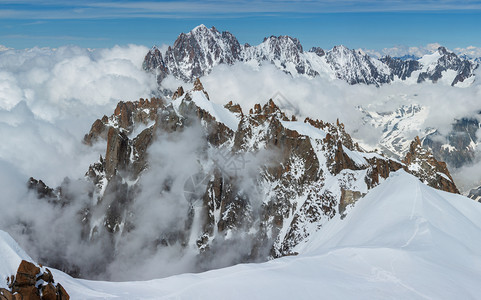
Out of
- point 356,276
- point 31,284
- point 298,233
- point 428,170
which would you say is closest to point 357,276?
point 356,276

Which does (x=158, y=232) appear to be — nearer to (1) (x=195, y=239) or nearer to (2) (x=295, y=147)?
(1) (x=195, y=239)

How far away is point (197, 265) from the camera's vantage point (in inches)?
6713

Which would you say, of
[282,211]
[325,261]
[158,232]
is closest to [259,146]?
[282,211]

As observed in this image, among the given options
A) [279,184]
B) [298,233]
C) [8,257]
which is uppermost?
[279,184]

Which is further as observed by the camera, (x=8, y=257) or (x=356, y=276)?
(x=356, y=276)

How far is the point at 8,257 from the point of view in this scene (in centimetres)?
2623

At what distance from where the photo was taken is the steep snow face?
985 inches

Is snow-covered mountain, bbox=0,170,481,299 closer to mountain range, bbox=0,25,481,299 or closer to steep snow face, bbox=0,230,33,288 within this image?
mountain range, bbox=0,25,481,299

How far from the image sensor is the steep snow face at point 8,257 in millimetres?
25031

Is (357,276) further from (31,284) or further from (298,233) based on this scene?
(298,233)

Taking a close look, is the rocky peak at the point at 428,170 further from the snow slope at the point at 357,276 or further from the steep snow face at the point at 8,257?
the steep snow face at the point at 8,257

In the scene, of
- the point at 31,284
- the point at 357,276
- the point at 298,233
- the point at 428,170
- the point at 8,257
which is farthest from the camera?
the point at 298,233

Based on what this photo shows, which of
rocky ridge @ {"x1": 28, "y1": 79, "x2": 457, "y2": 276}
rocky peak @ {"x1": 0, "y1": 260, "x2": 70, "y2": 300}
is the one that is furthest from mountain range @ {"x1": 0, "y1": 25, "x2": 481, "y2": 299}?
rocky ridge @ {"x1": 28, "y1": 79, "x2": 457, "y2": 276}

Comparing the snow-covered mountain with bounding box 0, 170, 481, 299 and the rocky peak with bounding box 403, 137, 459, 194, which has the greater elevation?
the rocky peak with bounding box 403, 137, 459, 194
